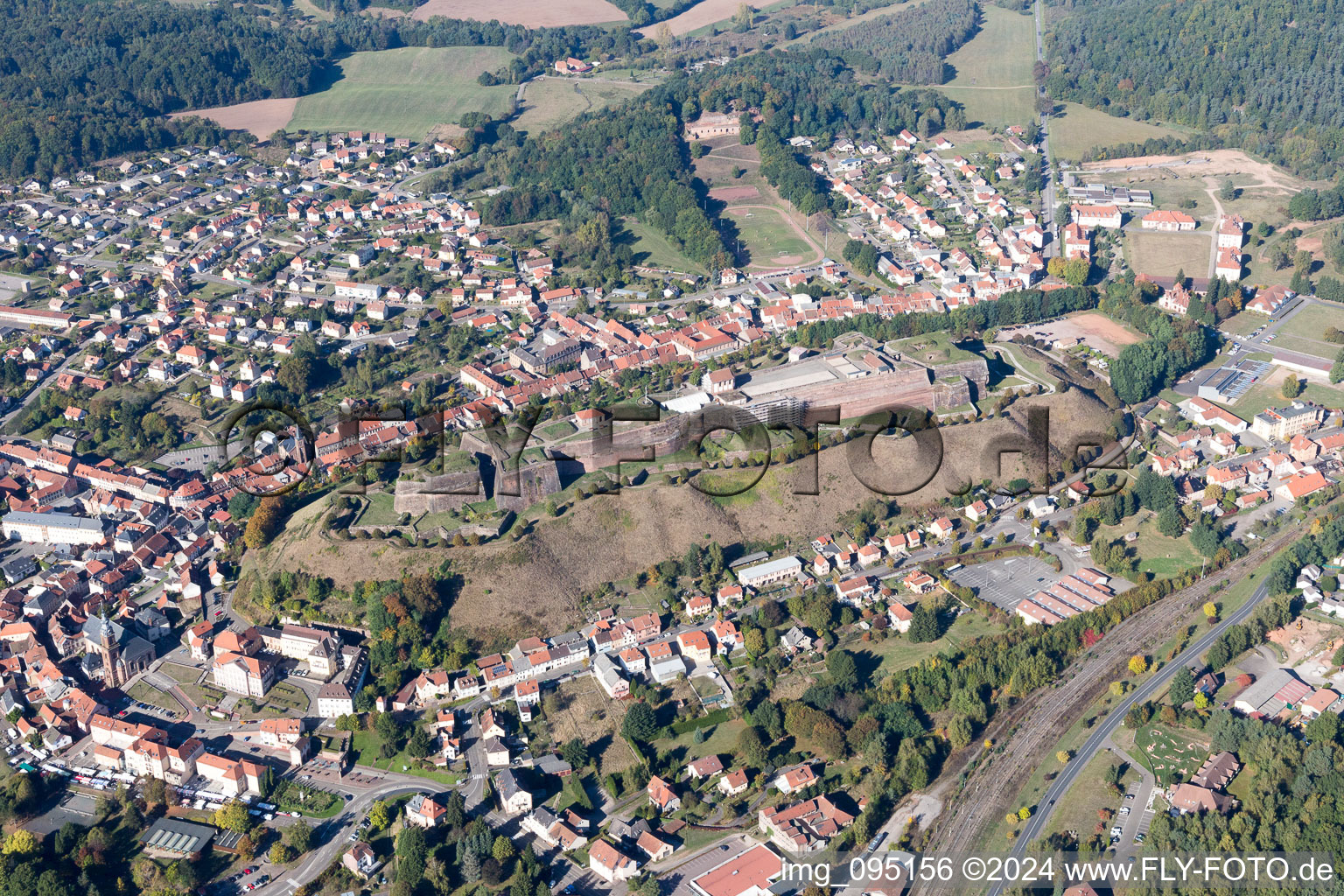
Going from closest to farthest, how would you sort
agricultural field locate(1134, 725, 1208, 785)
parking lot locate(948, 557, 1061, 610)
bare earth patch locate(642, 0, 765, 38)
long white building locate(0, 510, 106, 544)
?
1. agricultural field locate(1134, 725, 1208, 785)
2. parking lot locate(948, 557, 1061, 610)
3. long white building locate(0, 510, 106, 544)
4. bare earth patch locate(642, 0, 765, 38)

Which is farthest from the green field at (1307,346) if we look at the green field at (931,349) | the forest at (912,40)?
the forest at (912,40)

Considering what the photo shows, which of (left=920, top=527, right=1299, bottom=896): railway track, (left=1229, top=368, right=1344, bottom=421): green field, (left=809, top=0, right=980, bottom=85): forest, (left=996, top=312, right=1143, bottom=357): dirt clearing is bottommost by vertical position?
(left=920, top=527, right=1299, bottom=896): railway track

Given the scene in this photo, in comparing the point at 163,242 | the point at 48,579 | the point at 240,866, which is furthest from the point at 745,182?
the point at 240,866

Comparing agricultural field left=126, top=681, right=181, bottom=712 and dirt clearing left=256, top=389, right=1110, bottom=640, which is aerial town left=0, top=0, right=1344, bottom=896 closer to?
dirt clearing left=256, top=389, right=1110, bottom=640

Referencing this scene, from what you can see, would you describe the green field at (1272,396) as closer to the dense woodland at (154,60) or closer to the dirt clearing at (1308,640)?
the dirt clearing at (1308,640)

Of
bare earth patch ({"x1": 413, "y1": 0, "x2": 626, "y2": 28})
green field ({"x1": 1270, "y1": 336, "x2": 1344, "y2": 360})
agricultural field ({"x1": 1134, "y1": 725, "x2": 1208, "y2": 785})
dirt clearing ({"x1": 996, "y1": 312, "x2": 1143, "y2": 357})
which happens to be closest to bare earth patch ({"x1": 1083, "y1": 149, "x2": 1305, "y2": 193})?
green field ({"x1": 1270, "y1": 336, "x2": 1344, "y2": 360})

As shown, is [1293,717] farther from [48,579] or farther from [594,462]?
[48,579]

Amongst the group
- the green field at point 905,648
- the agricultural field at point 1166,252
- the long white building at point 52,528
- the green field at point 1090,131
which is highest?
the green field at point 1090,131
